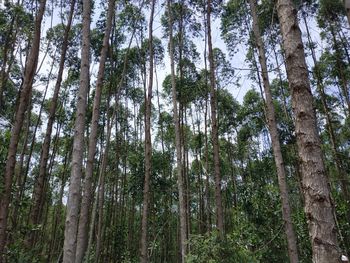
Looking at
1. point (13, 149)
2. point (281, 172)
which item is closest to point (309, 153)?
point (13, 149)

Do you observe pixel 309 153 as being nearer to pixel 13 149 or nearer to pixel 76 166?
pixel 76 166

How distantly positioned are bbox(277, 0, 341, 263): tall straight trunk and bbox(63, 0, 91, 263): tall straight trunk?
9.27ft

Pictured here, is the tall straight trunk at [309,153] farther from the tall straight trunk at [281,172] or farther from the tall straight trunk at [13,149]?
the tall straight trunk at [281,172]

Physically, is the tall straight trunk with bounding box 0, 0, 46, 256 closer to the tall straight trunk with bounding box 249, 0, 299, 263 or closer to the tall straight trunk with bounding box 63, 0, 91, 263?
the tall straight trunk with bounding box 63, 0, 91, 263

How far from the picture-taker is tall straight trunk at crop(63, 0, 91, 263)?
12.2 feet

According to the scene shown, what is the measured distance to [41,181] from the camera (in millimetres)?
7840

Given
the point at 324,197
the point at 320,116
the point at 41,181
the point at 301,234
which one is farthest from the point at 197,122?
the point at 324,197

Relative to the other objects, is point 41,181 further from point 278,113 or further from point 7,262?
point 278,113

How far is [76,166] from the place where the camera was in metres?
4.04

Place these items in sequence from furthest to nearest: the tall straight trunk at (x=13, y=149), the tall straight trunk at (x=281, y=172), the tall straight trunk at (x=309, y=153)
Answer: the tall straight trunk at (x=281, y=172) → the tall straight trunk at (x=13, y=149) → the tall straight trunk at (x=309, y=153)

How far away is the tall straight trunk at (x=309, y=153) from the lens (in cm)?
173

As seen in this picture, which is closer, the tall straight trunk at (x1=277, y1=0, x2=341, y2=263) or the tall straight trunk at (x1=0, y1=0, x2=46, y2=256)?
the tall straight trunk at (x1=277, y1=0, x2=341, y2=263)

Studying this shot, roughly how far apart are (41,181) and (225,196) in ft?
61.6

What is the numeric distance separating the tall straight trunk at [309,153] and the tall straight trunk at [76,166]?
9.27ft
